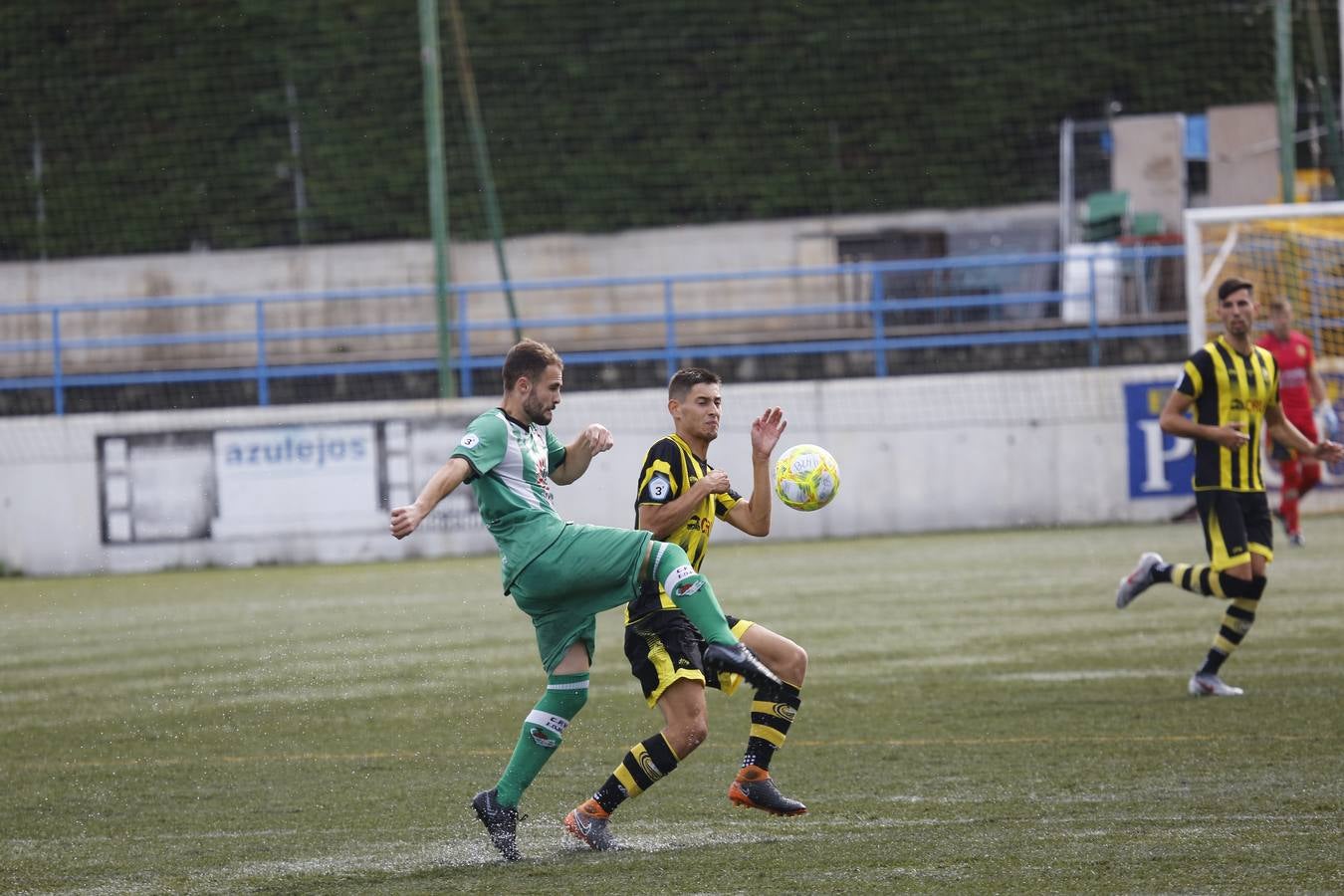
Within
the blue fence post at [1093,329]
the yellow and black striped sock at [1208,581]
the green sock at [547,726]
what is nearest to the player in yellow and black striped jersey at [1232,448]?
the yellow and black striped sock at [1208,581]

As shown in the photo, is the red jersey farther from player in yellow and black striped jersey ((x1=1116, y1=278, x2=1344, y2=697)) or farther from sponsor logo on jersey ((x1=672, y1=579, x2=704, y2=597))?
sponsor logo on jersey ((x1=672, y1=579, x2=704, y2=597))

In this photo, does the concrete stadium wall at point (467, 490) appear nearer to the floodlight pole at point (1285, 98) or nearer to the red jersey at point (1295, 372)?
the floodlight pole at point (1285, 98)

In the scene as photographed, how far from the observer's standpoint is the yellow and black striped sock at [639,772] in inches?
226

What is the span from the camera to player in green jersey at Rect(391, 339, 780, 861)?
5617 mm

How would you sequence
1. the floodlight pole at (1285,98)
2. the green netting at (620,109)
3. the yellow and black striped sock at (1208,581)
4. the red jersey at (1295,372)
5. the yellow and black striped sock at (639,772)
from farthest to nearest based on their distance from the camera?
1. the green netting at (620,109)
2. the floodlight pole at (1285,98)
3. the red jersey at (1295,372)
4. the yellow and black striped sock at (1208,581)
5. the yellow and black striped sock at (639,772)

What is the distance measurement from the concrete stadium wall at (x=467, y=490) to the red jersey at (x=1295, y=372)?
3578 millimetres

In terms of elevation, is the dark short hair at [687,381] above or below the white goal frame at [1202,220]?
below

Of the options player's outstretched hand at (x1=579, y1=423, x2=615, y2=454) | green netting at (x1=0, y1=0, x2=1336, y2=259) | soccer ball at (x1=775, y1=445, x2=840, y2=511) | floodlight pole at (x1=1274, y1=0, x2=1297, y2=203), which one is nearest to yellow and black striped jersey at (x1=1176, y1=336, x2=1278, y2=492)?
soccer ball at (x1=775, y1=445, x2=840, y2=511)

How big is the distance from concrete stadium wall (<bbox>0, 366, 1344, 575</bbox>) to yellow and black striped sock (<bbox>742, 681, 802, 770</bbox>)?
1299 centimetres

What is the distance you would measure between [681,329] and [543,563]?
69.8ft

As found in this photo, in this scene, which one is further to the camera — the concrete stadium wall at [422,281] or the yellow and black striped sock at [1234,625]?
Answer: the concrete stadium wall at [422,281]

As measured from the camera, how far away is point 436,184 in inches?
758

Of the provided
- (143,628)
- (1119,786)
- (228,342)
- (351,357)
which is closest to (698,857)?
(1119,786)

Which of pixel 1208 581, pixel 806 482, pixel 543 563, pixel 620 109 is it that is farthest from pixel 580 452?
pixel 620 109
